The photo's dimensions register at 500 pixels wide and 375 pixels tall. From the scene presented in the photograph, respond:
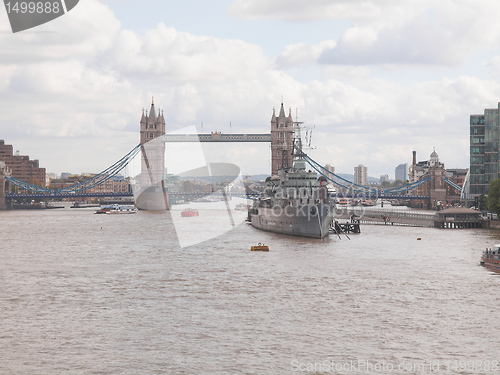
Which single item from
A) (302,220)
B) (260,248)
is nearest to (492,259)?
(260,248)

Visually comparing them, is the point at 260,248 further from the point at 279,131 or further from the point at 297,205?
the point at 279,131

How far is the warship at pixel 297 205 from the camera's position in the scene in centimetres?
5809

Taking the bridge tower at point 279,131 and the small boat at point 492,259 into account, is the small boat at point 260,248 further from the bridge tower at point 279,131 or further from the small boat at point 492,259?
the bridge tower at point 279,131

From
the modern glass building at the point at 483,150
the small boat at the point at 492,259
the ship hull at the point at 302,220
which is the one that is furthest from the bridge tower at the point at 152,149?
the small boat at the point at 492,259

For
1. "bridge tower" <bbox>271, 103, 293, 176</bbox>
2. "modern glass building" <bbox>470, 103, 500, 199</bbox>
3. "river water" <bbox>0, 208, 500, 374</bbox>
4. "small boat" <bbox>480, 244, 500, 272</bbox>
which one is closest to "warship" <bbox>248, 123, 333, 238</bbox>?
"river water" <bbox>0, 208, 500, 374</bbox>

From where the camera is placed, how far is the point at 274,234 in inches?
2645

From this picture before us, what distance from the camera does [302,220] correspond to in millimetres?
59312

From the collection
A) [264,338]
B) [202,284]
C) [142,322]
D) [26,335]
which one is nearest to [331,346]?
[264,338]

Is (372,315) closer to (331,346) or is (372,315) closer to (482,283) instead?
(331,346)

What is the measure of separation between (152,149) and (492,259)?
140958 mm

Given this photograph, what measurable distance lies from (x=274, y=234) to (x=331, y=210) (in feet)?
27.6

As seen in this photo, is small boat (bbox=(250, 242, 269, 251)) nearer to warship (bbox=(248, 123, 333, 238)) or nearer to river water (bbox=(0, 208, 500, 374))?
river water (bbox=(0, 208, 500, 374))

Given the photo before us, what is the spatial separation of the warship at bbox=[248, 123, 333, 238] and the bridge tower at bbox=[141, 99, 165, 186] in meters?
96.2

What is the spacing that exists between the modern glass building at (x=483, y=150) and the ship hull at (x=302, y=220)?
124 ft
